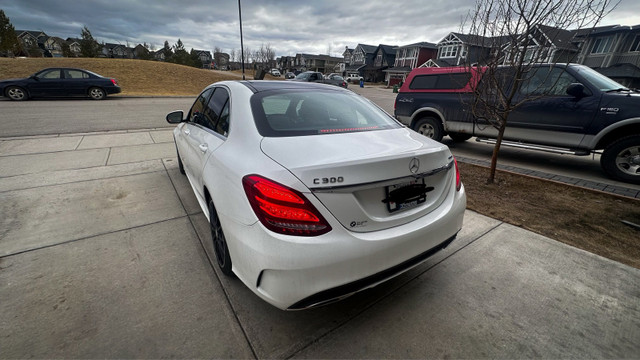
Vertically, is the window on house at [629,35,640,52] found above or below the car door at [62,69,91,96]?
above

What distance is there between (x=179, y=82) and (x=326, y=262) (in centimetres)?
2748

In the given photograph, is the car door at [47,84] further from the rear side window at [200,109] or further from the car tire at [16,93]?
the rear side window at [200,109]

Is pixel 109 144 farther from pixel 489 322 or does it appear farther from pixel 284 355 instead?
pixel 489 322

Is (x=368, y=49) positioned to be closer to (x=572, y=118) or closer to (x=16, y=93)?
(x=16, y=93)

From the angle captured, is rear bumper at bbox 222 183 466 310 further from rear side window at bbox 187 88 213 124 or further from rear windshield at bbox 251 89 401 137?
rear side window at bbox 187 88 213 124

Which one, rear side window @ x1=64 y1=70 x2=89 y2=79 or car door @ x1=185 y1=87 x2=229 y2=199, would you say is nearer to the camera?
car door @ x1=185 y1=87 x2=229 y2=199

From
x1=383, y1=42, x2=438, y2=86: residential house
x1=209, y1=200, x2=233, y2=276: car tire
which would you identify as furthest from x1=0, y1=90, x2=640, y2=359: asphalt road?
x1=383, y1=42, x2=438, y2=86: residential house

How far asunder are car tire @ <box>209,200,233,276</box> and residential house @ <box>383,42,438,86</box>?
168ft

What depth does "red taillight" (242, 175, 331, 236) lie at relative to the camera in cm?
144

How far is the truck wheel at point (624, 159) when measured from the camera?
15.0ft

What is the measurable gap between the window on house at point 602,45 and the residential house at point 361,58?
36903 mm

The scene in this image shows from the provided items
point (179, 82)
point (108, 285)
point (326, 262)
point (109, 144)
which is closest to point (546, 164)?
point (326, 262)

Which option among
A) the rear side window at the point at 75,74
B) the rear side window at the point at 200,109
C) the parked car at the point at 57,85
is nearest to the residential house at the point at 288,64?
the parked car at the point at 57,85

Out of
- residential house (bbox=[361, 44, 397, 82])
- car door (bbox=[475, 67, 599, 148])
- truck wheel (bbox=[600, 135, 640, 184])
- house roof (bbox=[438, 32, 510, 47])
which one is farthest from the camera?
residential house (bbox=[361, 44, 397, 82])
